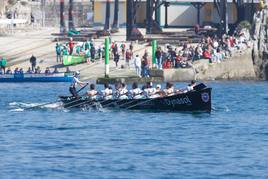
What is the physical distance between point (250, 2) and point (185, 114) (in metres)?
41.1

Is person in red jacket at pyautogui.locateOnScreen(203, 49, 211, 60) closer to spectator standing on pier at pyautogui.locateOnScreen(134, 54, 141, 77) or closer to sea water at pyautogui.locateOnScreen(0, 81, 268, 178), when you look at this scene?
spectator standing on pier at pyautogui.locateOnScreen(134, 54, 141, 77)

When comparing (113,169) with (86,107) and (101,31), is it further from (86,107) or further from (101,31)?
(101,31)

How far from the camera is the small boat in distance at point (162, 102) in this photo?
216ft

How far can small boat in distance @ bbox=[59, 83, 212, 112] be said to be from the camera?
216ft

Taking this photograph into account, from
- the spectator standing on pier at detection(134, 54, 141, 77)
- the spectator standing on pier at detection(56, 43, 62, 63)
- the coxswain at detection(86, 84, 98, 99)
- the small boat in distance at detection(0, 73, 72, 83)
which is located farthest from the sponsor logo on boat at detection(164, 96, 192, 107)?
the spectator standing on pier at detection(56, 43, 62, 63)

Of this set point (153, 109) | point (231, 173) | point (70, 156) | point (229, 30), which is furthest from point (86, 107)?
point (229, 30)

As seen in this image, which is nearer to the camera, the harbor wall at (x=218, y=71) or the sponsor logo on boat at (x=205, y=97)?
the sponsor logo on boat at (x=205, y=97)

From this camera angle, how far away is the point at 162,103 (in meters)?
67.2

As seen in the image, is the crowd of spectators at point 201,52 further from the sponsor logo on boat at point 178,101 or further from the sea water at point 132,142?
the sponsor logo on boat at point 178,101

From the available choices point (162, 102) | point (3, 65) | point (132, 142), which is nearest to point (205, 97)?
point (162, 102)

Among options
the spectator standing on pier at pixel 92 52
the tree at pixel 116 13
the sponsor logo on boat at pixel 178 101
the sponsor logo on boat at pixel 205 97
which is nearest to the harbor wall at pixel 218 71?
the spectator standing on pier at pixel 92 52

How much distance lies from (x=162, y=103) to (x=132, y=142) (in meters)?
10.4

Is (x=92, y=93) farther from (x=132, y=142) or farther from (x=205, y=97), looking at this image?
(x=132, y=142)

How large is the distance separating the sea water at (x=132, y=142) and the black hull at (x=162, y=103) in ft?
0.97
